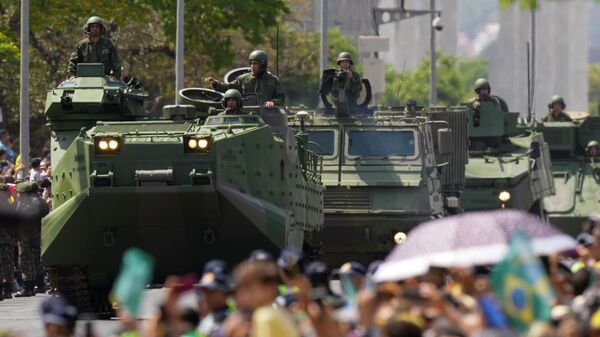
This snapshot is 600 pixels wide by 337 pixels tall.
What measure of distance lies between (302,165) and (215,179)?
320 cm

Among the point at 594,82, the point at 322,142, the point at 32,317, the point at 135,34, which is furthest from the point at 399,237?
the point at 594,82

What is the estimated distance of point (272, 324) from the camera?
34.8ft

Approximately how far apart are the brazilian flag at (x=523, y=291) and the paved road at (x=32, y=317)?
307 inches

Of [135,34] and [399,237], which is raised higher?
[135,34]

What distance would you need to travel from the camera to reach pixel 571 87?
5743 inches

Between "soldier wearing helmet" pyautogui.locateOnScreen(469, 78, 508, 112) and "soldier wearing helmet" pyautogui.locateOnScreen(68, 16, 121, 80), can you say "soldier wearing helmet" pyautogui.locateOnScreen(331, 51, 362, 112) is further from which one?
"soldier wearing helmet" pyautogui.locateOnScreen(469, 78, 508, 112)

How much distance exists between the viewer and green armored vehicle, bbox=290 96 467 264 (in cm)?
2667

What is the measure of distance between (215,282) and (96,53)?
12573 mm

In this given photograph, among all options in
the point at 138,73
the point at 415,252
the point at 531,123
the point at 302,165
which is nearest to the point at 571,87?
the point at 138,73

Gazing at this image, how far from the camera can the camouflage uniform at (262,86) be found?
83.8ft

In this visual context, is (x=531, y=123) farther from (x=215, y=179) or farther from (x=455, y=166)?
(x=215, y=179)

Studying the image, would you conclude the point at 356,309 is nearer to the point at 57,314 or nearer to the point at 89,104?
the point at 57,314

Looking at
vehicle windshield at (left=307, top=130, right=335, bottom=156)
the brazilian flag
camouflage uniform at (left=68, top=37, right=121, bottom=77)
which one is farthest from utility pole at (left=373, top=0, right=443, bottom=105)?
the brazilian flag

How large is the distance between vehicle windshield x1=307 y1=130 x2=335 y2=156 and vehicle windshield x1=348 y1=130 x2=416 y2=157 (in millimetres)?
233
